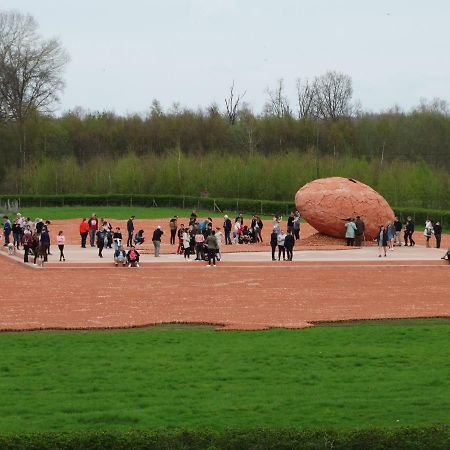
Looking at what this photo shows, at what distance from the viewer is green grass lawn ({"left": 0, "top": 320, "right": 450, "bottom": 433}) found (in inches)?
540

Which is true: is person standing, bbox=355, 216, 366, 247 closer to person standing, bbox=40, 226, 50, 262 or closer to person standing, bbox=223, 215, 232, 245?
person standing, bbox=223, 215, 232, 245

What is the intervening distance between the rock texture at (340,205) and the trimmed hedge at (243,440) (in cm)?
3327

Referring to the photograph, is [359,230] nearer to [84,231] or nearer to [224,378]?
[84,231]

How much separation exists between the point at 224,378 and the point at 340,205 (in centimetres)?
2892

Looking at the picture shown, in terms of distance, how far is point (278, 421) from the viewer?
13469 mm

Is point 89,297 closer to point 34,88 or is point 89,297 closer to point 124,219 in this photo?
point 124,219

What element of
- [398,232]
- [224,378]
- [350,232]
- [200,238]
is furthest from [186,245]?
[224,378]

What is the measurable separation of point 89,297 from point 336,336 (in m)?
9.20

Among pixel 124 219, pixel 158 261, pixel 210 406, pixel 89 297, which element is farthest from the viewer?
pixel 124 219

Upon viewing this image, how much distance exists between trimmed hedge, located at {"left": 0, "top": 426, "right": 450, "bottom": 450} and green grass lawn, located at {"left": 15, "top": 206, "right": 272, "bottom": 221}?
58159mm

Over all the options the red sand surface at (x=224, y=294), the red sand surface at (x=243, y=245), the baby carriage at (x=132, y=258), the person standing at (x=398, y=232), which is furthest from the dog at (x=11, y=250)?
the person standing at (x=398, y=232)

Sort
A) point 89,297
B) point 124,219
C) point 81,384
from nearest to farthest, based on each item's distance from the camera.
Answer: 1. point 81,384
2. point 89,297
3. point 124,219

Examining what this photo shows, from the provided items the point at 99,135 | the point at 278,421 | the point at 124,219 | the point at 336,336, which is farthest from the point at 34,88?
the point at 278,421

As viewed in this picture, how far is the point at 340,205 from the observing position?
147 feet
